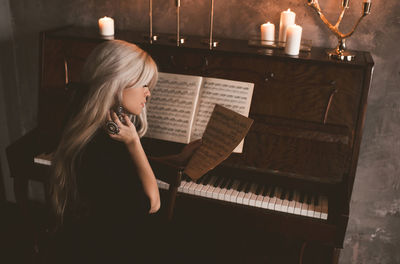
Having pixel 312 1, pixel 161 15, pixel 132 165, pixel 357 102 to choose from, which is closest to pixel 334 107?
pixel 357 102

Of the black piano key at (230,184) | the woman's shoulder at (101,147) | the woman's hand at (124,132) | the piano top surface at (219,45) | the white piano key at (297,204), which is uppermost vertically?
the piano top surface at (219,45)

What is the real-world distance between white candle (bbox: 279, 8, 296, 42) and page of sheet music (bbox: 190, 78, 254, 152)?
41cm

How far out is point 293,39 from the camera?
6.61 ft

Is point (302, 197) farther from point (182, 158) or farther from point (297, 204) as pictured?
point (182, 158)

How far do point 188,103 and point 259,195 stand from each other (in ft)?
2.13

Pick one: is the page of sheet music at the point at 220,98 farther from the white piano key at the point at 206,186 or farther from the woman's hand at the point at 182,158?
the woman's hand at the point at 182,158

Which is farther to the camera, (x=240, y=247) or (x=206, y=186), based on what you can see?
(x=240, y=247)

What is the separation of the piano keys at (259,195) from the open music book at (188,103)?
0.23 meters

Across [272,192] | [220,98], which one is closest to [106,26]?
[220,98]

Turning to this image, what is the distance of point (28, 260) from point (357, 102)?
2.54m

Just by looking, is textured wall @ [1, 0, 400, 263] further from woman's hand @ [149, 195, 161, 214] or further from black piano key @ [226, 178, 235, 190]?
woman's hand @ [149, 195, 161, 214]

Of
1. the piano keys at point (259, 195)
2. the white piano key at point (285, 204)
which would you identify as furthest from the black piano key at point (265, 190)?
the white piano key at point (285, 204)

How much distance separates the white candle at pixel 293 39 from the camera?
200 cm

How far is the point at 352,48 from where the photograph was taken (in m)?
2.35
